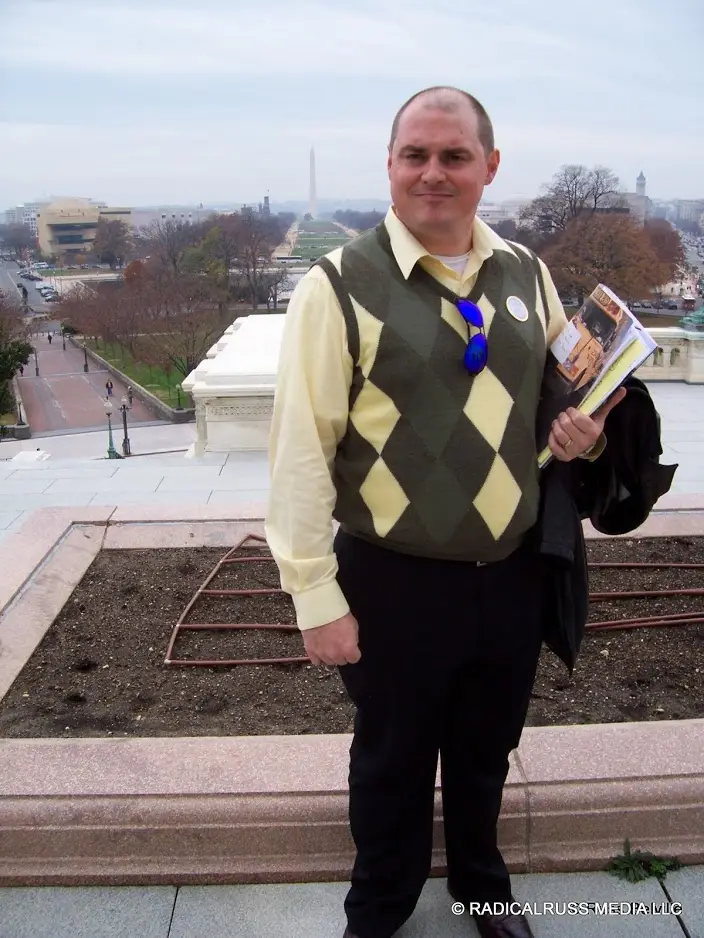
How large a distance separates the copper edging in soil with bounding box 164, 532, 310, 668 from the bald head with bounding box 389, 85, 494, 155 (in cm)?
230

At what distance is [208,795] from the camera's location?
253 centimetres

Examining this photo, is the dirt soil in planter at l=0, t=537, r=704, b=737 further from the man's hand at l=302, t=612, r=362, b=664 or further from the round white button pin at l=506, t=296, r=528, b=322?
the round white button pin at l=506, t=296, r=528, b=322

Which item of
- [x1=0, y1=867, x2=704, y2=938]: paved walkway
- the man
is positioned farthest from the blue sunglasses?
[x1=0, y1=867, x2=704, y2=938]: paved walkway

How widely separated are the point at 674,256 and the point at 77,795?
5396 centimetres

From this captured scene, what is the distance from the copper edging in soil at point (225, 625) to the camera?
141 inches

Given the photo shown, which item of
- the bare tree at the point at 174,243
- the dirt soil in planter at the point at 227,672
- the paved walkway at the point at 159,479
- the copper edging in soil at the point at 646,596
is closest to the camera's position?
the dirt soil in planter at the point at 227,672

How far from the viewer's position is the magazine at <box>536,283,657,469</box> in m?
1.89

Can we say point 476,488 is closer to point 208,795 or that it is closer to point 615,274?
point 208,795

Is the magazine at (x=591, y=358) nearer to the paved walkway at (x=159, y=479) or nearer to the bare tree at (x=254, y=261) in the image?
the paved walkway at (x=159, y=479)

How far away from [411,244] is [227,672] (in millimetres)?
2225

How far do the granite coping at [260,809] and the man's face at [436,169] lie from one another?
1.67m

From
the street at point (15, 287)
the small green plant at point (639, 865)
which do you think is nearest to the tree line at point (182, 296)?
the street at point (15, 287)

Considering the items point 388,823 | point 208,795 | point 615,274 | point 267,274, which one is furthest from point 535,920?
point 267,274

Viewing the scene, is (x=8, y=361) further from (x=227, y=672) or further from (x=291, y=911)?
(x=291, y=911)
